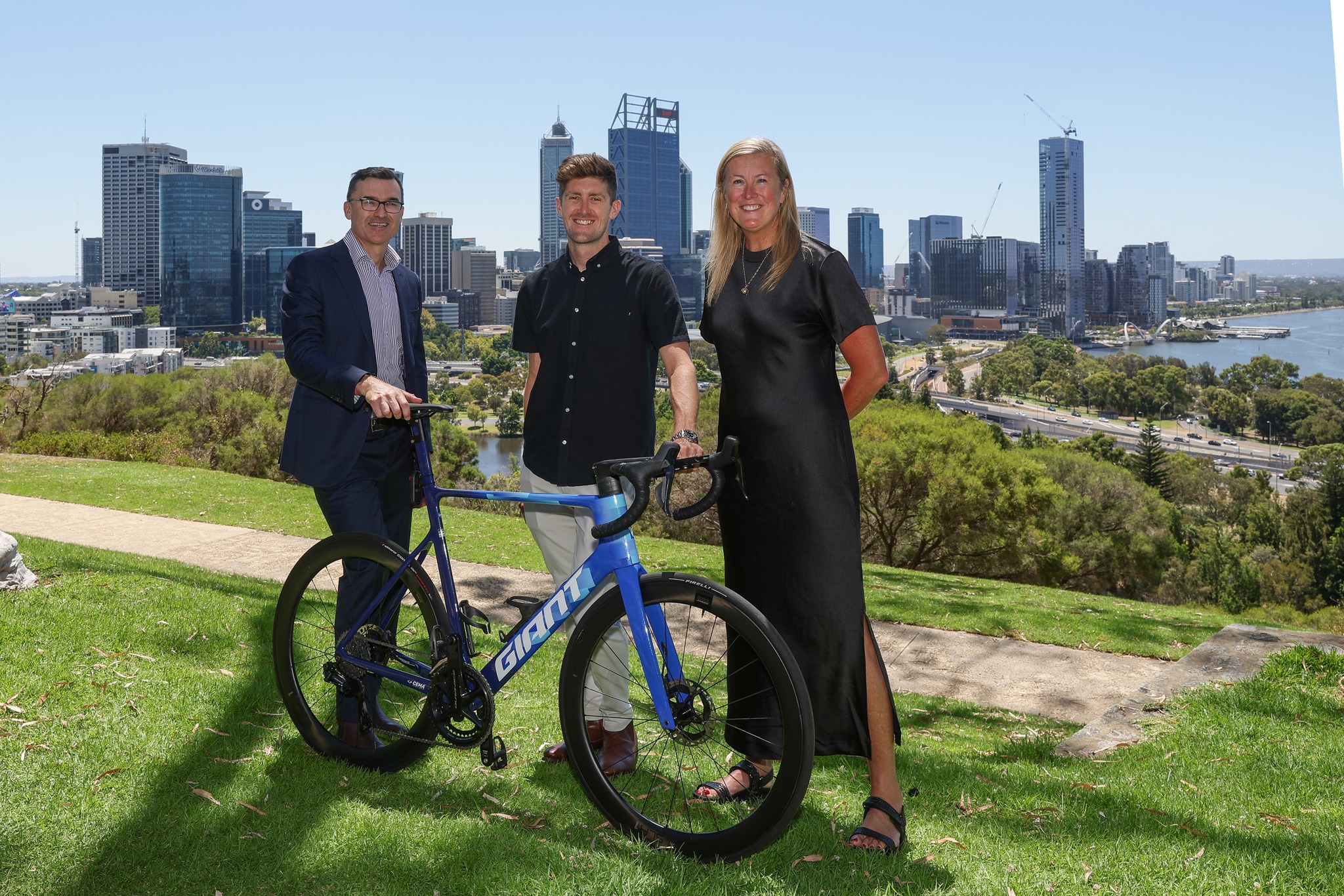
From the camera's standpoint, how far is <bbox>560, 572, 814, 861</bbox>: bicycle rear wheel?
214 centimetres

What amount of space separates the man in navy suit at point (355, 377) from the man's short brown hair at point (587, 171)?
0.53 metres

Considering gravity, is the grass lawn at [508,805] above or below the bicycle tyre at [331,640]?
below

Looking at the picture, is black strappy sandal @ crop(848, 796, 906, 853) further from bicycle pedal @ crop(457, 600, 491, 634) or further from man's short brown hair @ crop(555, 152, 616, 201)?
man's short brown hair @ crop(555, 152, 616, 201)

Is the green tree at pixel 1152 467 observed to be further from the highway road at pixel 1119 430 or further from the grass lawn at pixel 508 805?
the grass lawn at pixel 508 805

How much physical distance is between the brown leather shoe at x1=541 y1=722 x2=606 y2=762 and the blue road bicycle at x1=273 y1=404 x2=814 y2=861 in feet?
0.74

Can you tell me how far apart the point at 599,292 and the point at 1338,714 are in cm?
353

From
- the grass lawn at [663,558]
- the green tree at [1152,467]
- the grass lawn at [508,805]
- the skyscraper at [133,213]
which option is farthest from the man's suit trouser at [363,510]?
the skyscraper at [133,213]

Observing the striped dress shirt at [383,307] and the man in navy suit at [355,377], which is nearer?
the man in navy suit at [355,377]

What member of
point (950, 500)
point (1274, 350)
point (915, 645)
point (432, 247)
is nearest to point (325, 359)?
→ point (915, 645)

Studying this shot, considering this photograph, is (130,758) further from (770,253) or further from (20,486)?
(20,486)

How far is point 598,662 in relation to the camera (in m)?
2.58

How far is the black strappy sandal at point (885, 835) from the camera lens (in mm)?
2424

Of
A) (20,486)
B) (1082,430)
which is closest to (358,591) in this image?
(20,486)

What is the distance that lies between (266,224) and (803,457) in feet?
593
